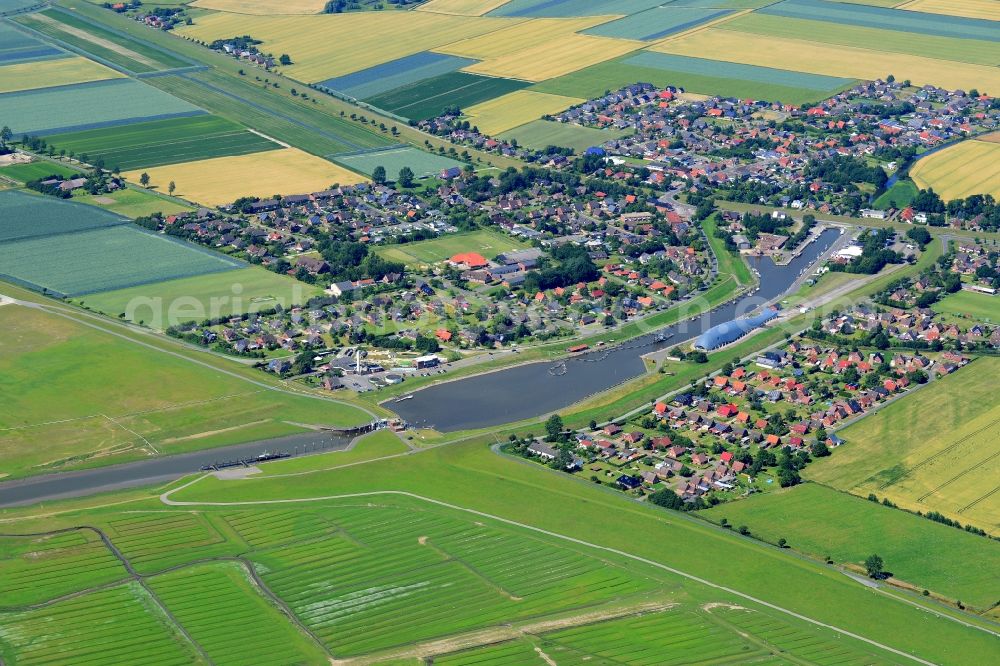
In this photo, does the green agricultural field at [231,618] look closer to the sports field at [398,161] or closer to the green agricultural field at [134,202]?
the green agricultural field at [134,202]

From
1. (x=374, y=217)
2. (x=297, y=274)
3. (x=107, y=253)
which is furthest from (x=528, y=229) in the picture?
(x=107, y=253)

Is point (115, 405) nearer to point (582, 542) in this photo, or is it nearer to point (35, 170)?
point (582, 542)

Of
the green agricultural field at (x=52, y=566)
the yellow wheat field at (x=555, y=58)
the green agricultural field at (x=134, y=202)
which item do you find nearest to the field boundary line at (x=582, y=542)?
the green agricultural field at (x=52, y=566)

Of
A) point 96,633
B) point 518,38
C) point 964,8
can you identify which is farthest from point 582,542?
point 964,8

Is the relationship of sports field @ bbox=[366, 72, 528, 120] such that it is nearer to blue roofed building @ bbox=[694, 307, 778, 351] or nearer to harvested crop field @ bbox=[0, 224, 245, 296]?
harvested crop field @ bbox=[0, 224, 245, 296]

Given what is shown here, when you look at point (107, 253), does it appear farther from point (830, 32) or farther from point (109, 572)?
point (830, 32)

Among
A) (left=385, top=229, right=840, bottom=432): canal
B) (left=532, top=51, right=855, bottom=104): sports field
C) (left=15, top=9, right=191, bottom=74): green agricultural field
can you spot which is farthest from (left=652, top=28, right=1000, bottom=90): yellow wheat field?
(left=385, top=229, right=840, bottom=432): canal
